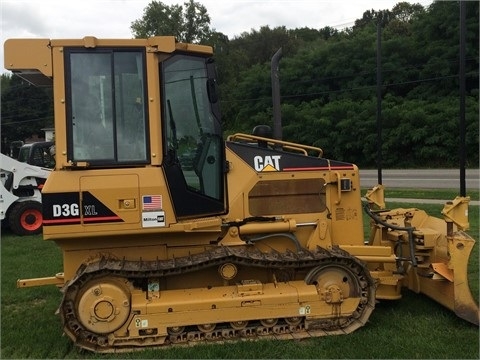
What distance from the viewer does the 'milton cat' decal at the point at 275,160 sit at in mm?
5250

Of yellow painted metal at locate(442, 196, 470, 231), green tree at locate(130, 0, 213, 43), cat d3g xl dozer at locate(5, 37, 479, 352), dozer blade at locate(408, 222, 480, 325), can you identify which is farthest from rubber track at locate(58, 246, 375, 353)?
green tree at locate(130, 0, 213, 43)

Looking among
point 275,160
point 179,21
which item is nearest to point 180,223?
point 275,160

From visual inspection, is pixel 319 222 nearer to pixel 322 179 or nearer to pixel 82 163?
pixel 322 179

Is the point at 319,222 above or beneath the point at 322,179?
beneath

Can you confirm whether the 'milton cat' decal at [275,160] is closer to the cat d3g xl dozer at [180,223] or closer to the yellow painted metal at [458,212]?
the cat d3g xl dozer at [180,223]

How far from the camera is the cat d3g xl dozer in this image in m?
4.58

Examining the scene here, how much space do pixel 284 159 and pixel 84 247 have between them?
86.3 inches

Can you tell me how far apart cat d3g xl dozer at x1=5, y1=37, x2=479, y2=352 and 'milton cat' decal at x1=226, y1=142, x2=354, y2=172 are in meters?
0.02

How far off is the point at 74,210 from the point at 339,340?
2681 mm

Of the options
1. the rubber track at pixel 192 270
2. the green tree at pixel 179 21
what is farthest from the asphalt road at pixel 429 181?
the green tree at pixel 179 21

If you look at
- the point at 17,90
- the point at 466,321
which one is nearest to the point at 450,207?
the point at 466,321

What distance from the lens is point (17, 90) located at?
54.3 m

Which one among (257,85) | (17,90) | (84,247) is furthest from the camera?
(17,90)

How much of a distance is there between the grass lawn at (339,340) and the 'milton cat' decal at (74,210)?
3.94 ft
